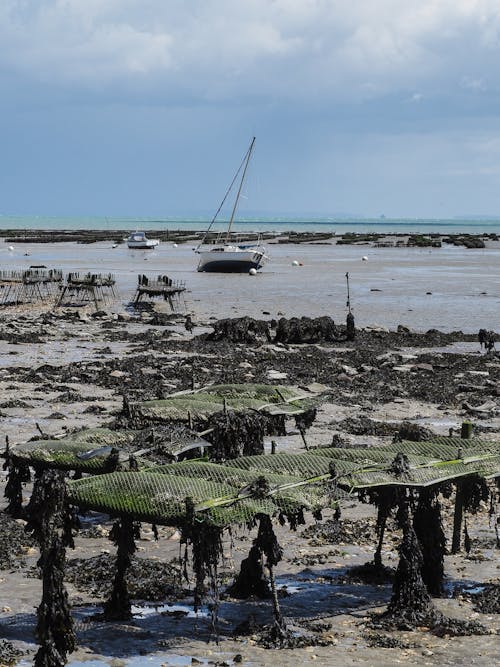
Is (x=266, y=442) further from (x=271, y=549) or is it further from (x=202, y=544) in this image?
(x=202, y=544)

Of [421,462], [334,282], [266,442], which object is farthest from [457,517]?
[334,282]

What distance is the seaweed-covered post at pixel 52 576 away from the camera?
807 cm

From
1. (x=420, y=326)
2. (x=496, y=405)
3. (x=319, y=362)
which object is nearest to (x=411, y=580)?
(x=496, y=405)

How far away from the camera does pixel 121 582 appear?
9758mm

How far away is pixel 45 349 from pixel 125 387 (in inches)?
283

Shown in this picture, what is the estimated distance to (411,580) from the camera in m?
9.84

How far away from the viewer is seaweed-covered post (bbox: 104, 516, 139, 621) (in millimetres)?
9633

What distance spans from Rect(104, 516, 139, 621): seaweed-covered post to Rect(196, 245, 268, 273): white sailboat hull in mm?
54379

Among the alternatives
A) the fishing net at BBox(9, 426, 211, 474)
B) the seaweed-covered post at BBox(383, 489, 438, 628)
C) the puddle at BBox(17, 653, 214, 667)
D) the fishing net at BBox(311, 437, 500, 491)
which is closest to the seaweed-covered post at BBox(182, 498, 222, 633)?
the puddle at BBox(17, 653, 214, 667)

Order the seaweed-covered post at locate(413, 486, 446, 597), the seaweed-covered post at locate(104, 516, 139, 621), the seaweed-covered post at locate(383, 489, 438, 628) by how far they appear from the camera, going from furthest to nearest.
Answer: the seaweed-covered post at locate(413, 486, 446, 597) → the seaweed-covered post at locate(383, 489, 438, 628) → the seaweed-covered post at locate(104, 516, 139, 621)

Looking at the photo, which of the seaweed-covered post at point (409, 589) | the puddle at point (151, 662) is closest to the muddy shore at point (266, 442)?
the puddle at point (151, 662)

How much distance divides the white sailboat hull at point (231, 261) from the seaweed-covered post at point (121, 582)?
54.4 metres

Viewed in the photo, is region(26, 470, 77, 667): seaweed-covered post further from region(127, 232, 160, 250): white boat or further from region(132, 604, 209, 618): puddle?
region(127, 232, 160, 250): white boat

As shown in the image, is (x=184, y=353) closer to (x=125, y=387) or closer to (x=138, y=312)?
(x=125, y=387)
